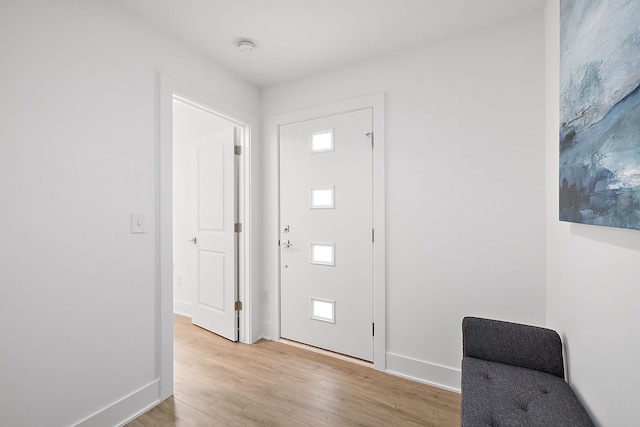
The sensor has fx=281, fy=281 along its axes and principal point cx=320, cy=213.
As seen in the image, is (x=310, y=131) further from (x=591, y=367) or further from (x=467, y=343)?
(x=591, y=367)

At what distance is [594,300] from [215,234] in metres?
2.88

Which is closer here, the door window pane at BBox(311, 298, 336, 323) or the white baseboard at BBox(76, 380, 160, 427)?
the white baseboard at BBox(76, 380, 160, 427)

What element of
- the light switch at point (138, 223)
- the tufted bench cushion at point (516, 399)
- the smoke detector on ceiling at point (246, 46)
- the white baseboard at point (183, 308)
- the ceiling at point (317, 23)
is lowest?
the white baseboard at point (183, 308)

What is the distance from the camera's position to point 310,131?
264 centimetres

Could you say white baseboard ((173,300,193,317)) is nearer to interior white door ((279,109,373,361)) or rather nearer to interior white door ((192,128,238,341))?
interior white door ((192,128,238,341))

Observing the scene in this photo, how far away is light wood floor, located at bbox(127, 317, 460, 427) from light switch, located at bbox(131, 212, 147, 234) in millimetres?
1173

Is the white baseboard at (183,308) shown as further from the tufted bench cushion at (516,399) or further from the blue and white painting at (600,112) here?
the blue and white painting at (600,112)

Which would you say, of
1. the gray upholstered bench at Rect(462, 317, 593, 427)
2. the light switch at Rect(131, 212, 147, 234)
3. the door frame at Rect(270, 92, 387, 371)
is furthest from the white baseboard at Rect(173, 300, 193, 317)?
the gray upholstered bench at Rect(462, 317, 593, 427)

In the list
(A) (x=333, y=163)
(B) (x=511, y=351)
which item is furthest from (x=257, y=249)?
(B) (x=511, y=351)

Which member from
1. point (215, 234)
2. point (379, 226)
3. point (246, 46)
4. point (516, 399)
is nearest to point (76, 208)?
point (215, 234)

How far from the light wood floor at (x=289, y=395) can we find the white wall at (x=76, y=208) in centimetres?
35

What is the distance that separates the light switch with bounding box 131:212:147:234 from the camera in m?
1.79

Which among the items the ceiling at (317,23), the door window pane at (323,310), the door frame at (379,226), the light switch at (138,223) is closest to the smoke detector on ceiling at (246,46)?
the ceiling at (317,23)

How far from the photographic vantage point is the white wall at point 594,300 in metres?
0.90
